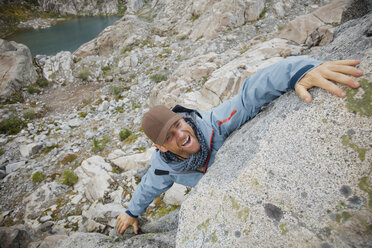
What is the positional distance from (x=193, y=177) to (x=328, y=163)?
6.30 ft

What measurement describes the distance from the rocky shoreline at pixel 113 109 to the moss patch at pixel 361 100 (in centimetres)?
260

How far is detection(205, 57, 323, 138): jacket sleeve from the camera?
179cm

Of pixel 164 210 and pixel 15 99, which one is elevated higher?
pixel 164 210

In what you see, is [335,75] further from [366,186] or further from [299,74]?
[366,186]

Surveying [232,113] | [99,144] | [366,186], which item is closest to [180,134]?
[232,113]

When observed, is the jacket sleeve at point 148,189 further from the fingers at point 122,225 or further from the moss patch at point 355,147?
the moss patch at point 355,147

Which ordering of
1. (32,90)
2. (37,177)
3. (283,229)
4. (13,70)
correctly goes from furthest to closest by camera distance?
(13,70)
(32,90)
(37,177)
(283,229)

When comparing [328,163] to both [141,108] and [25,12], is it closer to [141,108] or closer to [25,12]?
[141,108]

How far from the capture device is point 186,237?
180cm

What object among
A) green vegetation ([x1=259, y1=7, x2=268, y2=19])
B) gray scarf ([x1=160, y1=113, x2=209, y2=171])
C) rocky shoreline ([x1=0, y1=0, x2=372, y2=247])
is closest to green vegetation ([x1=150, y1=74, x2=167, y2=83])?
rocky shoreline ([x1=0, y1=0, x2=372, y2=247])

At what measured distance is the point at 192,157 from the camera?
102 inches

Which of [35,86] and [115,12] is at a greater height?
[115,12]

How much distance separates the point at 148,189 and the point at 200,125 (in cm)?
154

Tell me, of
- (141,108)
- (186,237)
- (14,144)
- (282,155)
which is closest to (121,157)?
(141,108)
